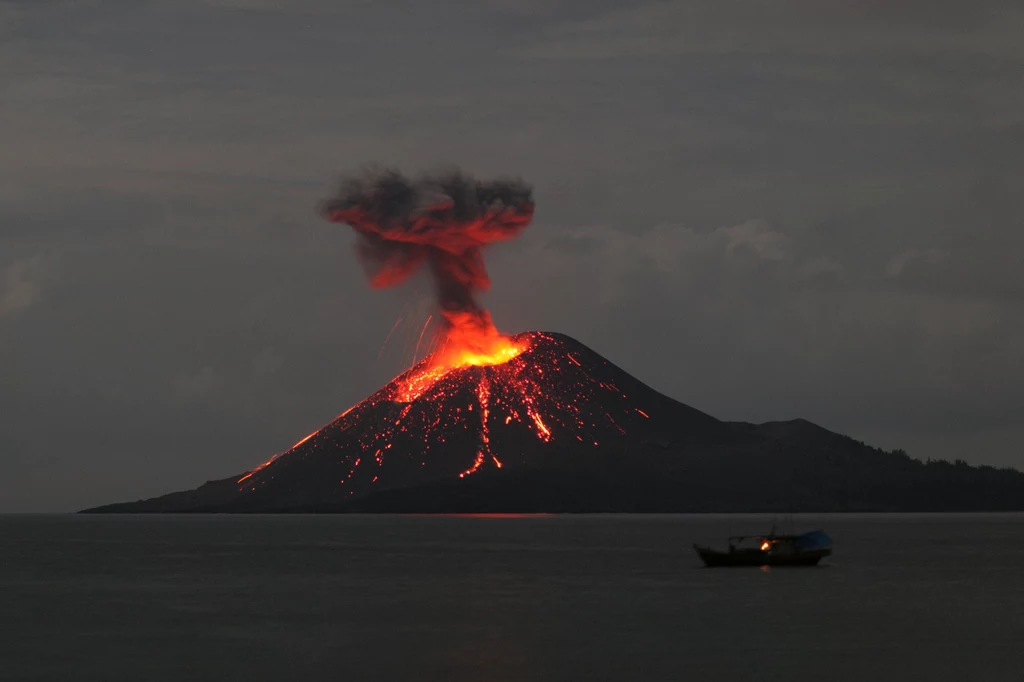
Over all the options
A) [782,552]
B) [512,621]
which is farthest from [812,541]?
[512,621]

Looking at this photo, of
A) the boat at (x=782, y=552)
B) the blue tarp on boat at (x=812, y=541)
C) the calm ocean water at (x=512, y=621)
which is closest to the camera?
the calm ocean water at (x=512, y=621)

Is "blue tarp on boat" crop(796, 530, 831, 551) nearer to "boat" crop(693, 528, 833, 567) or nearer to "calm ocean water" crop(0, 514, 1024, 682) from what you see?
"boat" crop(693, 528, 833, 567)

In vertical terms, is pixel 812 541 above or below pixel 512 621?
above

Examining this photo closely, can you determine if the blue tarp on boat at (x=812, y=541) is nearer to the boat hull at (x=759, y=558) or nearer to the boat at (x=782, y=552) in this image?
the boat at (x=782, y=552)

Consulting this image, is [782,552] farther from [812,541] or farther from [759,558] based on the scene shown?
[759,558]

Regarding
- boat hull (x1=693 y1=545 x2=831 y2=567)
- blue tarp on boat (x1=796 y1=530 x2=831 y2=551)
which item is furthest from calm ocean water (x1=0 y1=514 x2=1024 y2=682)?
blue tarp on boat (x1=796 y1=530 x2=831 y2=551)

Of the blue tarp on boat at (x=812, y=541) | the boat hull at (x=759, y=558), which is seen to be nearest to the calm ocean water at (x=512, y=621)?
the boat hull at (x=759, y=558)

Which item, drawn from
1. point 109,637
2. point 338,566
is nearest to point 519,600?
point 109,637

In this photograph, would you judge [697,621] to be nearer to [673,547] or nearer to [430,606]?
[430,606]
